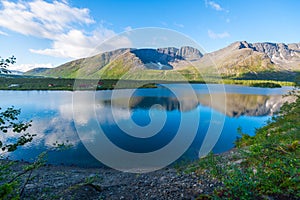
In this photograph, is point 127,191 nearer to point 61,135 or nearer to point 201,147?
point 201,147

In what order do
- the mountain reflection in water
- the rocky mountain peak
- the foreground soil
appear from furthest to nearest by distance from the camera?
the mountain reflection in water
the rocky mountain peak
the foreground soil

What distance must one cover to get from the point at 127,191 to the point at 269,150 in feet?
23.1

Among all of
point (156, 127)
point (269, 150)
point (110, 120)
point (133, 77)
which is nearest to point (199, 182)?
point (269, 150)

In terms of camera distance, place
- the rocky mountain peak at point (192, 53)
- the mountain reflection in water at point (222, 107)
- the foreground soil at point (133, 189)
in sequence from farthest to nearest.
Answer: the mountain reflection in water at point (222, 107), the rocky mountain peak at point (192, 53), the foreground soil at point (133, 189)

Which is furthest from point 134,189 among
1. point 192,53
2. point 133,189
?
point 192,53

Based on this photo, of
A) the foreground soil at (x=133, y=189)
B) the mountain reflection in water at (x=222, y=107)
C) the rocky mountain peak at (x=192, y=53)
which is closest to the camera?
the foreground soil at (x=133, y=189)

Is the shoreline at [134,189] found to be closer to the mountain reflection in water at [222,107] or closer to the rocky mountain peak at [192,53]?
the rocky mountain peak at [192,53]

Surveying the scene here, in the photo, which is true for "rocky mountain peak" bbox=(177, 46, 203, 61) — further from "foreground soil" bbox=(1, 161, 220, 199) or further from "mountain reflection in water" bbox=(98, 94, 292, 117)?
"foreground soil" bbox=(1, 161, 220, 199)

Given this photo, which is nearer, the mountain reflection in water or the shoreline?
the shoreline

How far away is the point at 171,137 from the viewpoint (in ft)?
76.3

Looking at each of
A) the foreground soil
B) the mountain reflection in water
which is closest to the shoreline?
the foreground soil

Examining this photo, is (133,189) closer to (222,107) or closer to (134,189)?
(134,189)

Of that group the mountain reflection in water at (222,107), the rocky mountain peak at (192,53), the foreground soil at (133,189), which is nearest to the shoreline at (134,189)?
the foreground soil at (133,189)

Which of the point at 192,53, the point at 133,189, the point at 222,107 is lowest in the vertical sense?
the point at 133,189
